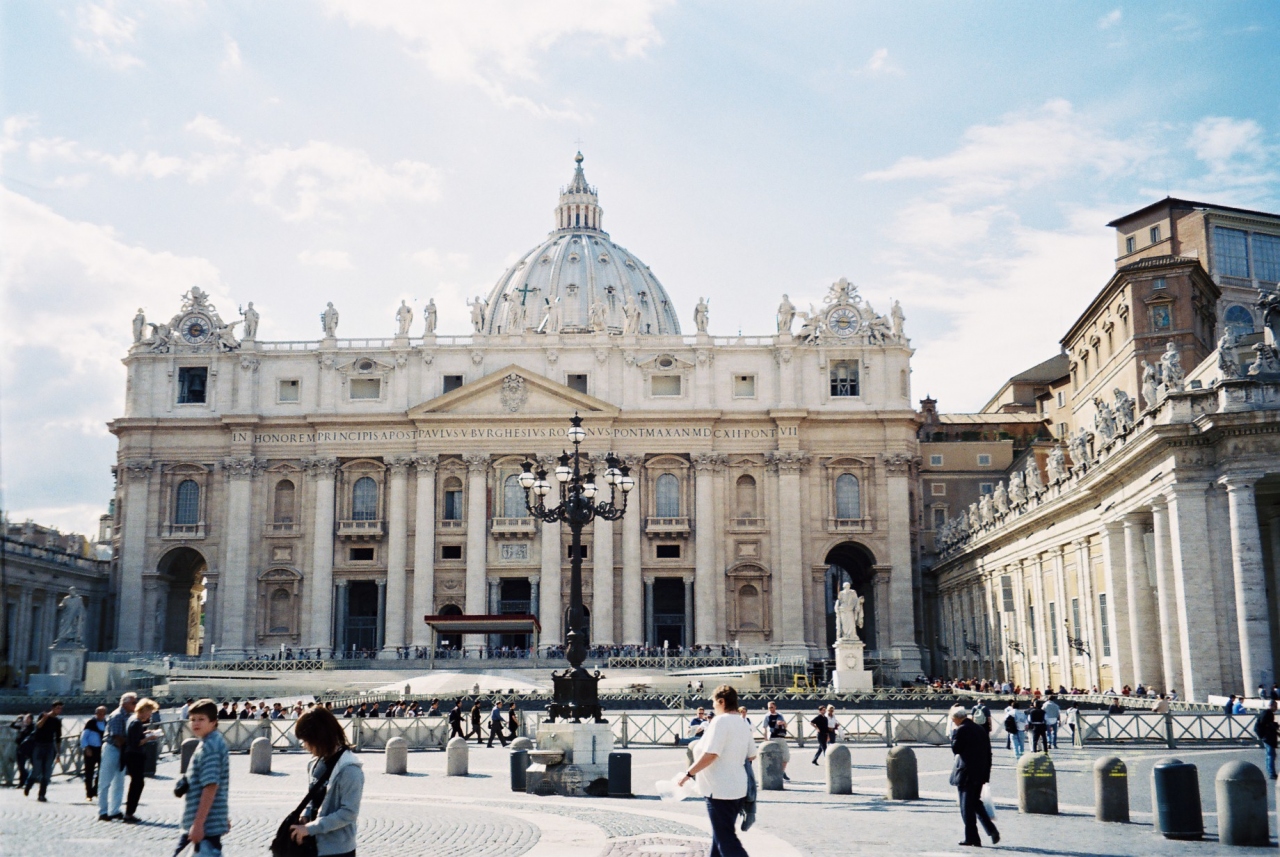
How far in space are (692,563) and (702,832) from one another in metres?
54.2


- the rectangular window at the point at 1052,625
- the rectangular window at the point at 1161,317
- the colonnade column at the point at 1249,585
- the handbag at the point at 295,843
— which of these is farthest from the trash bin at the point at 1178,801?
the rectangular window at the point at 1161,317

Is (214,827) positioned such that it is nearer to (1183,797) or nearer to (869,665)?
(1183,797)

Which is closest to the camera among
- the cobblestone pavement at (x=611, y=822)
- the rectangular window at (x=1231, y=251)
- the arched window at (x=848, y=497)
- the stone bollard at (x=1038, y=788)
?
the cobblestone pavement at (x=611, y=822)

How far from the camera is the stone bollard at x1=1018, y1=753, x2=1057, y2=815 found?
17.0 m

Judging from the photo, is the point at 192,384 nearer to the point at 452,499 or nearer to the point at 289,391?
the point at 289,391

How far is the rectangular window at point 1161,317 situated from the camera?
190 ft

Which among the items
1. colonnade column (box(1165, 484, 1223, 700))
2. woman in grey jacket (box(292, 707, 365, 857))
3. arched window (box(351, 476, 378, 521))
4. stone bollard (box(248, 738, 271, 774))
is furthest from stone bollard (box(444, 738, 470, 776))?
arched window (box(351, 476, 378, 521))

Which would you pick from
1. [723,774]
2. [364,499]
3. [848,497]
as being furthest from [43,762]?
[848,497]

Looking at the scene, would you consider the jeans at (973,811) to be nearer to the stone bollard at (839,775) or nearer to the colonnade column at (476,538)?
the stone bollard at (839,775)

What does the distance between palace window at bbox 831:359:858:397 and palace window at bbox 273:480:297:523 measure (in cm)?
3061

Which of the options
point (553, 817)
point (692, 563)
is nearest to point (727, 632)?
point (692, 563)

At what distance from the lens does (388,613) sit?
68750mm

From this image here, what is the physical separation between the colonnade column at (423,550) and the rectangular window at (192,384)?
1319 centimetres

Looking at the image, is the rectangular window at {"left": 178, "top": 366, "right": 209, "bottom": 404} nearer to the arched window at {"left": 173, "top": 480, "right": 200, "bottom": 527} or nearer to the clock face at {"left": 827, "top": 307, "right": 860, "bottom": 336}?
the arched window at {"left": 173, "top": 480, "right": 200, "bottom": 527}
